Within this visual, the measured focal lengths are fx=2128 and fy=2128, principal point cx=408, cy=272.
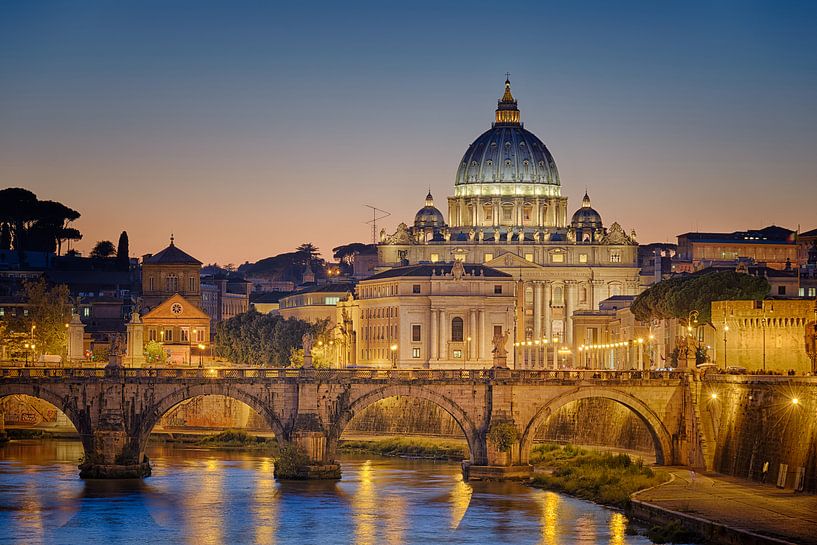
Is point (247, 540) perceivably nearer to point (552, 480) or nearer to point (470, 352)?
point (552, 480)

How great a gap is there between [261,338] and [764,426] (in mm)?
78953

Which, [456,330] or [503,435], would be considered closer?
[503,435]

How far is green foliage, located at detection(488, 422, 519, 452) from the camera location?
80.9 m

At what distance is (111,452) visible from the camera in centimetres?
8138

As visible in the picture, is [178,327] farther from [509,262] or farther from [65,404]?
[65,404]

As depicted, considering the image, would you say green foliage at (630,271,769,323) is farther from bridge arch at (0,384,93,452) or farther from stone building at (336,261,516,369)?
stone building at (336,261,516,369)

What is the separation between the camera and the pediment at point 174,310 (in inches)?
6117

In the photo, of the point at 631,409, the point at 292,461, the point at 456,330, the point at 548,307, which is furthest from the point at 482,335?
the point at 292,461

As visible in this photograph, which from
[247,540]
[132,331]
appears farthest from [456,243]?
[247,540]

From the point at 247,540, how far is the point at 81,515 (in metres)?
7.61

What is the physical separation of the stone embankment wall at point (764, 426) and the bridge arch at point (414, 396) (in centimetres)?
876

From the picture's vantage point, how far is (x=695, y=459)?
259ft

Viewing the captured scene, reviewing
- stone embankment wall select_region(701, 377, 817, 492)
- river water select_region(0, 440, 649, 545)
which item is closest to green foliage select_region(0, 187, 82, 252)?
river water select_region(0, 440, 649, 545)

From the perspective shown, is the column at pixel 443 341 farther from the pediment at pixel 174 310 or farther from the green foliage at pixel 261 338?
the pediment at pixel 174 310
